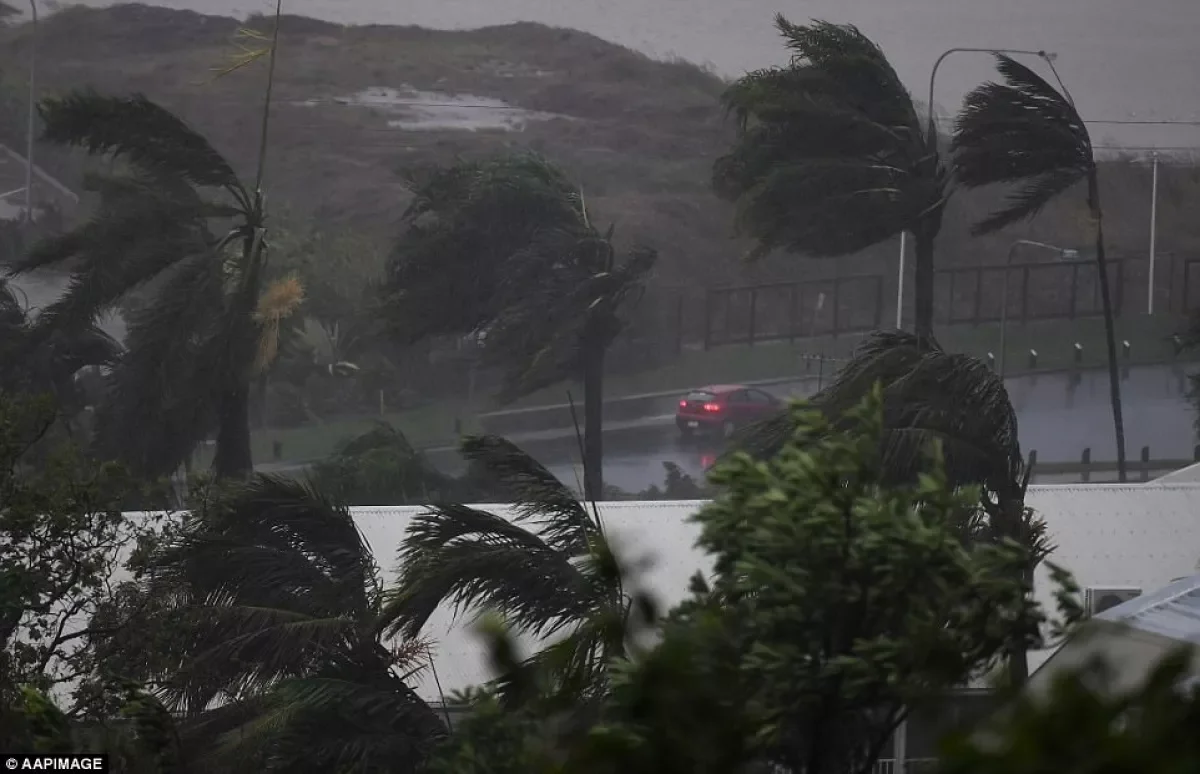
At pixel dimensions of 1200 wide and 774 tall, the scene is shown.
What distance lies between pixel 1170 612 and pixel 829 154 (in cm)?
1433

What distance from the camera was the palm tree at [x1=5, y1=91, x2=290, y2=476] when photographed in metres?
17.6

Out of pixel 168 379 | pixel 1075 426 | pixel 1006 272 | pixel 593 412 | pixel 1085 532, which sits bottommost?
pixel 1075 426

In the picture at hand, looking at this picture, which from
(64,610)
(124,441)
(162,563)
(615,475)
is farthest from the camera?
(615,475)

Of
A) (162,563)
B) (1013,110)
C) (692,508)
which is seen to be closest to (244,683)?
(162,563)

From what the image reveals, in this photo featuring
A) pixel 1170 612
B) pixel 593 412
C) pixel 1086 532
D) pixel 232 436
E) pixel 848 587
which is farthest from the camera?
pixel 593 412

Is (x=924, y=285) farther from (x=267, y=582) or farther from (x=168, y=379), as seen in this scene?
(x=267, y=582)

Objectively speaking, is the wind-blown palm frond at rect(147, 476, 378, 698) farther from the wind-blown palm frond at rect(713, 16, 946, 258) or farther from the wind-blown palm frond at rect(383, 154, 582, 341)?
the wind-blown palm frond at rect(383, 154, 582, 341)

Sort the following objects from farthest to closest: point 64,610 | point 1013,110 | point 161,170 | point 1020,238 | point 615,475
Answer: point 1020,238 < point 615,475 < point 1013,110 < point 161,170 < point 64,610

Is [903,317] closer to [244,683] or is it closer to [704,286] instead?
[704,286]

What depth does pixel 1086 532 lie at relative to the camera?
57.8ft

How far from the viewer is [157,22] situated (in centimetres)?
3316

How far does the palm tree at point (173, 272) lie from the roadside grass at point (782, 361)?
29.7 feet

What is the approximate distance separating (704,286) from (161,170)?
47.7ft

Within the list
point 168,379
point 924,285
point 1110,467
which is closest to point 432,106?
point 924,285
